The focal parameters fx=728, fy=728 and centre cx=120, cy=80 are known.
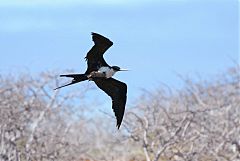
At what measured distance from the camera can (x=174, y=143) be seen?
6.77 metres

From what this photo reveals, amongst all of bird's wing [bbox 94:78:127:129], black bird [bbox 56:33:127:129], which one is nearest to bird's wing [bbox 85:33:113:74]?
black bird [bbox 56:33:127:129]

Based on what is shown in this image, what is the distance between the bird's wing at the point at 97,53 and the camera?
4.99 m

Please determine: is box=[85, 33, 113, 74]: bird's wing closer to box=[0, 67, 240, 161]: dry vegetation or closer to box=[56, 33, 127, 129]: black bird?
box=[56, 33, 127, 129]: black bird

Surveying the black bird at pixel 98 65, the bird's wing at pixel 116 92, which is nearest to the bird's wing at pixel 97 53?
the black bird at pixel 98 65

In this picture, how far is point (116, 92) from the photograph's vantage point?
5469mm

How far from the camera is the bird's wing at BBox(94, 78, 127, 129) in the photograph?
17.7ft

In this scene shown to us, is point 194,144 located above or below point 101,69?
below

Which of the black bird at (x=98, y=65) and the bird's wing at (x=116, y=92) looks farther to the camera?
the bird's wing at (x=116, y=92)

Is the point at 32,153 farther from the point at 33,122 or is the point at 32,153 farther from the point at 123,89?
the point at 123,89

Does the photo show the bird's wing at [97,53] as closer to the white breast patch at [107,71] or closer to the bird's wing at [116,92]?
the white breast patch at [107,71]

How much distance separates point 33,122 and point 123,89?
2468 mm

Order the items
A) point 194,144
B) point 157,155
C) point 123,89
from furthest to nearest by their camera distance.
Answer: point 194,144, point 157,155, point 123,89

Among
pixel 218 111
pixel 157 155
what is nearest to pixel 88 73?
pixel 157 155

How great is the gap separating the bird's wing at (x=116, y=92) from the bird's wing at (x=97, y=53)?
0.27 metres
